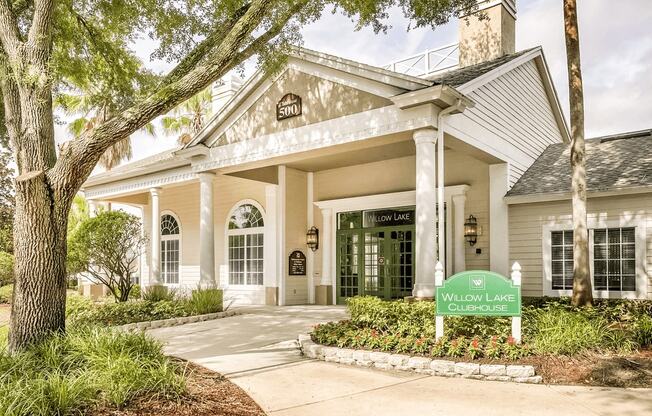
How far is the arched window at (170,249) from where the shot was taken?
1788cm

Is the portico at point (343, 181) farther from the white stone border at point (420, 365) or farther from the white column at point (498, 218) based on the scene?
the white stone border at point (420, 365)

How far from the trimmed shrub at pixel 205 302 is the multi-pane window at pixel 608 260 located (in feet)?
23.6

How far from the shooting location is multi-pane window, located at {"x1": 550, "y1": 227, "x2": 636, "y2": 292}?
10008mm

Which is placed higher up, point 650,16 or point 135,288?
point 650,16

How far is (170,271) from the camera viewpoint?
18.1 m

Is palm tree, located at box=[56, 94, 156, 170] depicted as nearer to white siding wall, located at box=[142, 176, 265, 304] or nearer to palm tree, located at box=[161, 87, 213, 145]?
palm tree, located at box=[161, 87, 213, 145]

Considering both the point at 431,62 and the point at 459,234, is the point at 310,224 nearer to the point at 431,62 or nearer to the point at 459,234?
the point at 459,234

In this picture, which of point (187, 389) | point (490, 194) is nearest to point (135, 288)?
point (490, 194)

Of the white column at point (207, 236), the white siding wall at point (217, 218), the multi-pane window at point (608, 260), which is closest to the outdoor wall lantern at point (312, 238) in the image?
the white siding wall at point (217, 218)

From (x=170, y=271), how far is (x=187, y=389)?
552 inches

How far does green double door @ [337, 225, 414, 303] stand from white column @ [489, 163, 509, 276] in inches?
75.1

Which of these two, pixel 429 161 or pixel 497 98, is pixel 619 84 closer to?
pixel 497 98

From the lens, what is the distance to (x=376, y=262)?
13.1 meters

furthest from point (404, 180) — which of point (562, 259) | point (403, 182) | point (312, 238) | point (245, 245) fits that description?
point (245, 245)
